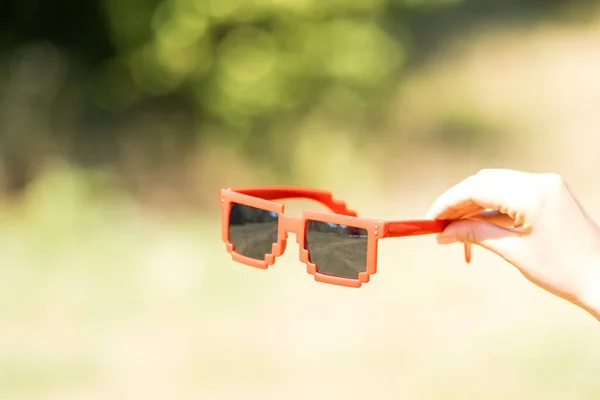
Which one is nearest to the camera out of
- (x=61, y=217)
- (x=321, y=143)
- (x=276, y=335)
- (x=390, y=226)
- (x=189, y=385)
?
(x=390, y=226)

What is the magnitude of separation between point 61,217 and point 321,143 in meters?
1.09

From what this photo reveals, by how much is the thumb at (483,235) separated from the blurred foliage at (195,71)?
7.13 ft

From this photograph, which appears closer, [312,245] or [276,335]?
[312,245]

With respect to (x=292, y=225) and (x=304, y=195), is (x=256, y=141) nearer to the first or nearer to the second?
(x=304, y=195)

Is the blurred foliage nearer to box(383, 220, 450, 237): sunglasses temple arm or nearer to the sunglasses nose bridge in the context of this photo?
the sunglasses nose bridge

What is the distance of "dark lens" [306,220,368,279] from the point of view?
1003 millimetres

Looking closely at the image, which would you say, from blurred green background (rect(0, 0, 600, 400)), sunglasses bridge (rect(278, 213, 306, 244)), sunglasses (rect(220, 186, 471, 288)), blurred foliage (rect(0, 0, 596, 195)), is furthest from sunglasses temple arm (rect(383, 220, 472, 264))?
blurred foliage (rect(0, 0, 596, 195))

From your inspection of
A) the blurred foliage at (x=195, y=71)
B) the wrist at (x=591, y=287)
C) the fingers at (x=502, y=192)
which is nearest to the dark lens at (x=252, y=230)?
the fingers at (x=502, y=192)

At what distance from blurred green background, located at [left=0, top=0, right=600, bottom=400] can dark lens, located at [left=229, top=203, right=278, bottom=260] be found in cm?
108

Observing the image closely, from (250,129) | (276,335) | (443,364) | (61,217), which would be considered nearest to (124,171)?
(61,217)

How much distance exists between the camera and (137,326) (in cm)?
225

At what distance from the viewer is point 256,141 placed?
Answer: 317 centimetres

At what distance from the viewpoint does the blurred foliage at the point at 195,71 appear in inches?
122

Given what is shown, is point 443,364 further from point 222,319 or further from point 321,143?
point 321,143
